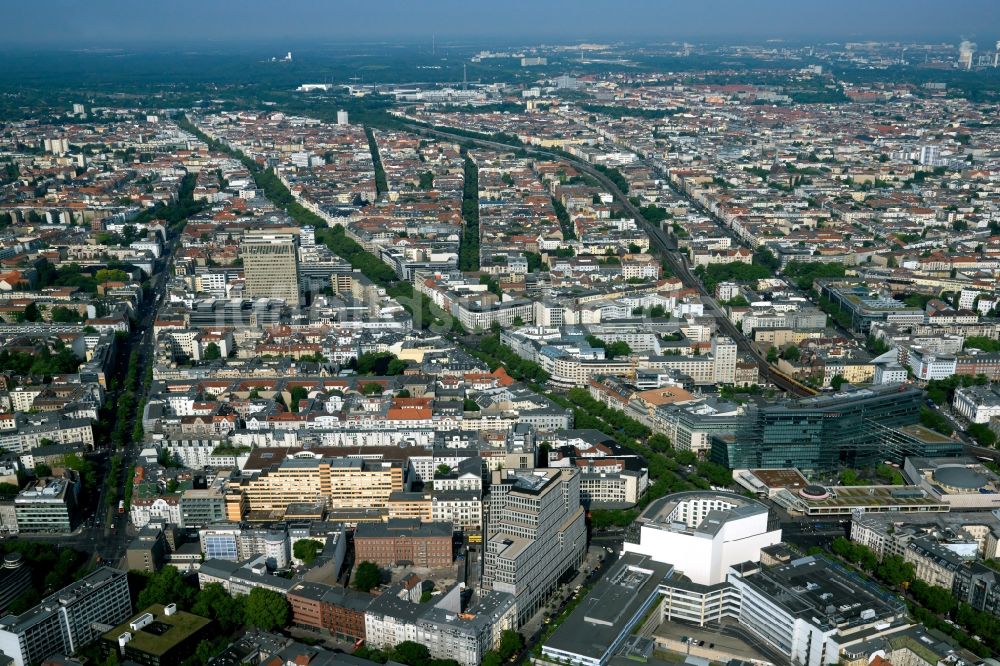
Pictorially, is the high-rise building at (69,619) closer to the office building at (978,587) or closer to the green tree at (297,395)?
the green tree at (297,395)

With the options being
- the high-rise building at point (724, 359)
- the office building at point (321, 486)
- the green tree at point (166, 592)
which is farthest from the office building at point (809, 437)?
the green tree at point (166, 592)

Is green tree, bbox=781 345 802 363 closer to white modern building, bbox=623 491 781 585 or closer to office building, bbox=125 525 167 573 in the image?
white modern building, bbox=623 491 781 585

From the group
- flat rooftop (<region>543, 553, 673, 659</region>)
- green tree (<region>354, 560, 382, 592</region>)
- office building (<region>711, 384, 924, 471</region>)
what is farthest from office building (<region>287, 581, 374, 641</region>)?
office building (<region>711, 384, 924, 471</region>)

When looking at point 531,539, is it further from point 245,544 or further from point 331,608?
point 245,544

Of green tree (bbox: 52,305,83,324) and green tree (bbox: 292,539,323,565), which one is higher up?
green tree (bbox: 52,305,83,324)

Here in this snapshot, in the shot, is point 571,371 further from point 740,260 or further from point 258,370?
point 740,260

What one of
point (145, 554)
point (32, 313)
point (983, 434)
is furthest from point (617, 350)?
point (32, 313)

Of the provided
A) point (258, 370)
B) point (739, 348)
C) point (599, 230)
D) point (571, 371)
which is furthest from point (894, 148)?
point (258, 370)
